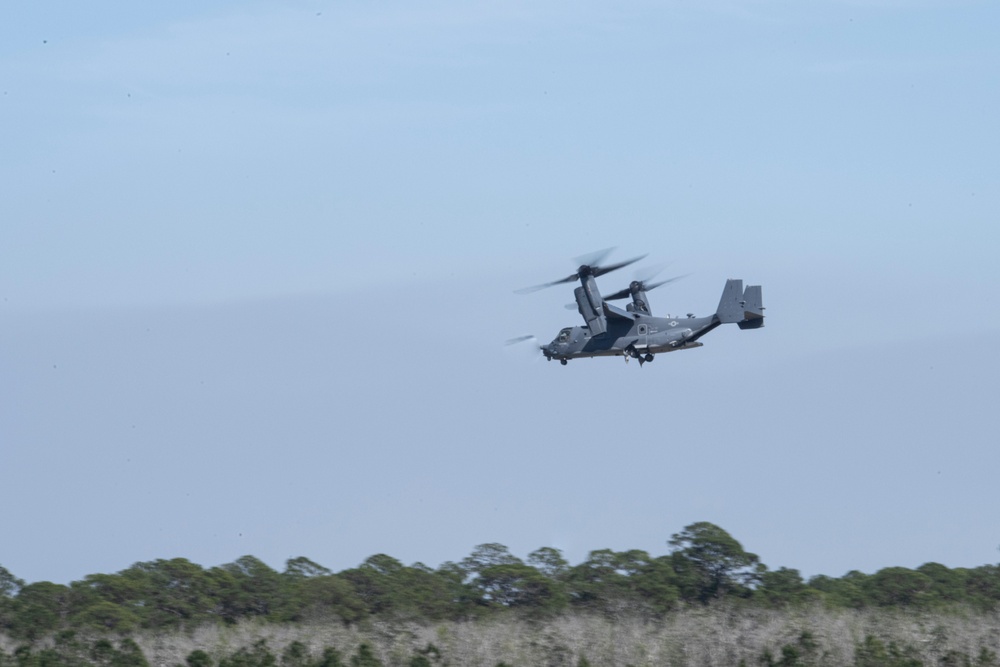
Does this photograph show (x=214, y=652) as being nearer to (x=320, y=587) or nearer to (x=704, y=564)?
(x=320, y=587)

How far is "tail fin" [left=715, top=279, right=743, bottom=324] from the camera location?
6594 centimetres

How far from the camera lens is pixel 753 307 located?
65.9 meters

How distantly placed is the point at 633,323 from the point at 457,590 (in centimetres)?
1227

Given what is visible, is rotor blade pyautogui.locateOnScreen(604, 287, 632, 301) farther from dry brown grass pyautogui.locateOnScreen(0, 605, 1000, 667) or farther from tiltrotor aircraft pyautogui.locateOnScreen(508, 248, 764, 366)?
dry brown grass pyautogui.locateOnScreen(0, 605, 1000, 667)

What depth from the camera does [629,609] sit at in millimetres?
64188

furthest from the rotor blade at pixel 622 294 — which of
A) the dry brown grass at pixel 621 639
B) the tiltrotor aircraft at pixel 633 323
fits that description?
the dry brown grass at pixel 621 639

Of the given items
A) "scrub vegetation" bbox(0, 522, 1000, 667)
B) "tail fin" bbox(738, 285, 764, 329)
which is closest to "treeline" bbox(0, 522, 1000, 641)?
"scrub vegetation" bbox(0, 522, 1000, 667)

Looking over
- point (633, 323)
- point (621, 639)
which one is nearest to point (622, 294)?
point (633, 323)

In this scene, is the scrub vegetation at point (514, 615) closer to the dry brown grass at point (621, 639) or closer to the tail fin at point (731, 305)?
A: the dry brown grass at point (621, 639)

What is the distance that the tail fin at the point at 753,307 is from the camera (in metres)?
65.8

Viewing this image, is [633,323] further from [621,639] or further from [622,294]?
[621,639]

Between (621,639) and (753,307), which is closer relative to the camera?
(621,639)

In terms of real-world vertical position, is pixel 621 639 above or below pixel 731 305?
below

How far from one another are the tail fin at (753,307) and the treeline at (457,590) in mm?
9689
